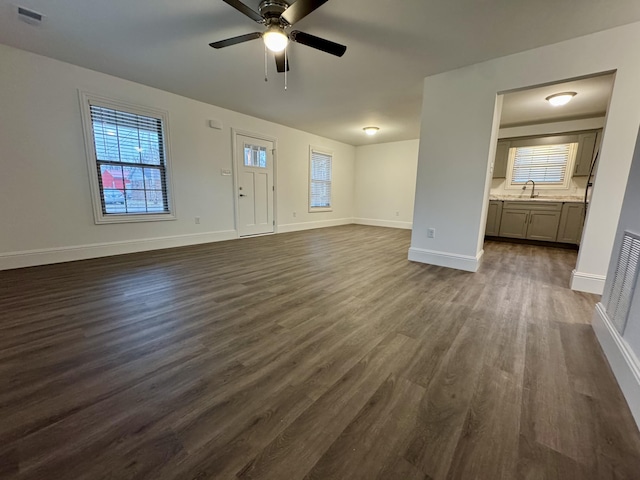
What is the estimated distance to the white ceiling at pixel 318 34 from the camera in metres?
2.17

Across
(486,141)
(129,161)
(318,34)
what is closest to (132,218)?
(129,161)

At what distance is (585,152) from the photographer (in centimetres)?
482

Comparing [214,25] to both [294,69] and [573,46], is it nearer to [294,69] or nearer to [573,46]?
[294,69]

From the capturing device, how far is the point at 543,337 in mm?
1857

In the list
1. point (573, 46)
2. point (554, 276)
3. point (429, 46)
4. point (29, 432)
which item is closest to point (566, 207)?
point (554, 276)

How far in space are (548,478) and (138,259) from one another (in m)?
4.45

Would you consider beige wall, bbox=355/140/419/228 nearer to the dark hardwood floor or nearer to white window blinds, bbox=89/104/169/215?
the dark hardwood floor

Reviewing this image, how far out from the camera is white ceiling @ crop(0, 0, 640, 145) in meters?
2.17

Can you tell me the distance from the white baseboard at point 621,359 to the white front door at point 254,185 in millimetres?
5256

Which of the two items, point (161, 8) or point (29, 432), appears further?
point (161, 8)

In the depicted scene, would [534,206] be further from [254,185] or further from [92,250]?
[92,250]

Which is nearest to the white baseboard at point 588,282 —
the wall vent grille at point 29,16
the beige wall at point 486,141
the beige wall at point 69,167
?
the beige wall at point 486,141

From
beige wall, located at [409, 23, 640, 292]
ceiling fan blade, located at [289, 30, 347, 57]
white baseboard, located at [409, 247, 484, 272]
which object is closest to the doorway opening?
beige wall, located at [409, 23, 640, 292]

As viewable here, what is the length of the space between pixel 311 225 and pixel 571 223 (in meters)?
5.44
